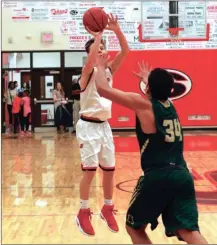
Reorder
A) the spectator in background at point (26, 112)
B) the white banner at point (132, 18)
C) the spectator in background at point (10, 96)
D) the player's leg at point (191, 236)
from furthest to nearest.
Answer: the spectator in background at point (10, 96) → the spectator in background at point (26, 112) → the white banner at point (132, 18) → the player's leg at point (191, 236)

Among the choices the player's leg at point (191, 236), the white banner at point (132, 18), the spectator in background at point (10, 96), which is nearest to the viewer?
the player's leg at point (191, 236)

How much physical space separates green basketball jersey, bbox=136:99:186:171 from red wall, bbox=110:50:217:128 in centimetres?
1151

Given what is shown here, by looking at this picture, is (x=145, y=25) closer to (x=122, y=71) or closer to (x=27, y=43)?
(x=122, y=71)

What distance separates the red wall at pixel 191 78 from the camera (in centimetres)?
1470

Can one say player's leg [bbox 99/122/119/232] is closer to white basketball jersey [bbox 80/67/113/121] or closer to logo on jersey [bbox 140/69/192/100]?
white basketball jersey [bbox 80/67/113/121]

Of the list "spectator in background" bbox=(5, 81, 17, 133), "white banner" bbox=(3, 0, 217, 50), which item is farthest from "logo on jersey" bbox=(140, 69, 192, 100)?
"spectator in background" bbox=(5, 81, 17, 133)

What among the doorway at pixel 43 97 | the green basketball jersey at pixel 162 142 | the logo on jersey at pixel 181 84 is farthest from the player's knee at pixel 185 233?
the doorway at pixel 43 97

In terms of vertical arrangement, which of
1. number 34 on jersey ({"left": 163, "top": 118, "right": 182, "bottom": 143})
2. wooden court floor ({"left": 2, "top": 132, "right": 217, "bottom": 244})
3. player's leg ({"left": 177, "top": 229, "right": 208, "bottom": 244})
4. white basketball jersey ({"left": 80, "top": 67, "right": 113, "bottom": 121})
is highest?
white basketball jersey ({"left": 80, "top": 67, "right": 113, "bottom": 121})

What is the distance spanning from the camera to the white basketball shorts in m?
3.93

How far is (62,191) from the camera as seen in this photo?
6262mm

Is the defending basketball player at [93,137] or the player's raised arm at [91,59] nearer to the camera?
the player's raised arm at [91,59]

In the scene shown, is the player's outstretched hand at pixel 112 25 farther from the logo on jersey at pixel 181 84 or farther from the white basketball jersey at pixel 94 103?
the logo on jersey at pixel 181 84

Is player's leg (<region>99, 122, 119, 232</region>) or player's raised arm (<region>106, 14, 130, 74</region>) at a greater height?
player's raised arm (<region>106, 14, 130, 74</region>)

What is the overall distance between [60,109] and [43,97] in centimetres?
112
